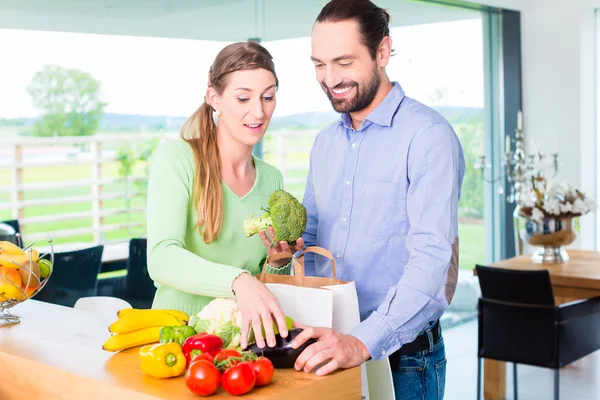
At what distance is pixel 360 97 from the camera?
203 cm

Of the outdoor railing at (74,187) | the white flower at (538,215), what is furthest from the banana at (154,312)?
the white flower at (538,215)

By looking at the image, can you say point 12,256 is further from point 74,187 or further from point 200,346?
point 74,187

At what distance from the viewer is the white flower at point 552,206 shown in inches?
171

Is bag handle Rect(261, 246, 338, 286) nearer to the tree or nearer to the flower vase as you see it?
the tree

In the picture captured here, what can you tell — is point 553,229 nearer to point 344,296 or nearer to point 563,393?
point 563,393

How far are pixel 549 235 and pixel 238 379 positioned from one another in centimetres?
325

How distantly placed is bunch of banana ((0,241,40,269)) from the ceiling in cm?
177

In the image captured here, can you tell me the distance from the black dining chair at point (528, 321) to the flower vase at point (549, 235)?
48cm

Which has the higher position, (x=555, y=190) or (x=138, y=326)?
(x=555, y=190)

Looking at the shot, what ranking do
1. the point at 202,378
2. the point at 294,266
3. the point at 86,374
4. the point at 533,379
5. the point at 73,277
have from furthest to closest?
the point at 533,379 < the point at 73,277 < the point at 294,266 < the point at 86,374 < the point at 202,378

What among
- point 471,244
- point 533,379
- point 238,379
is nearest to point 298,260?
point 238,379

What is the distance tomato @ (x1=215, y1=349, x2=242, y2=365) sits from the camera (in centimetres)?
158

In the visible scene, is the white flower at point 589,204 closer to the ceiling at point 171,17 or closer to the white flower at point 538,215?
the white flower at point 538,215

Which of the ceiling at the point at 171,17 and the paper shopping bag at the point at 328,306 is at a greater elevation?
the ceiling at the point at 171,17
